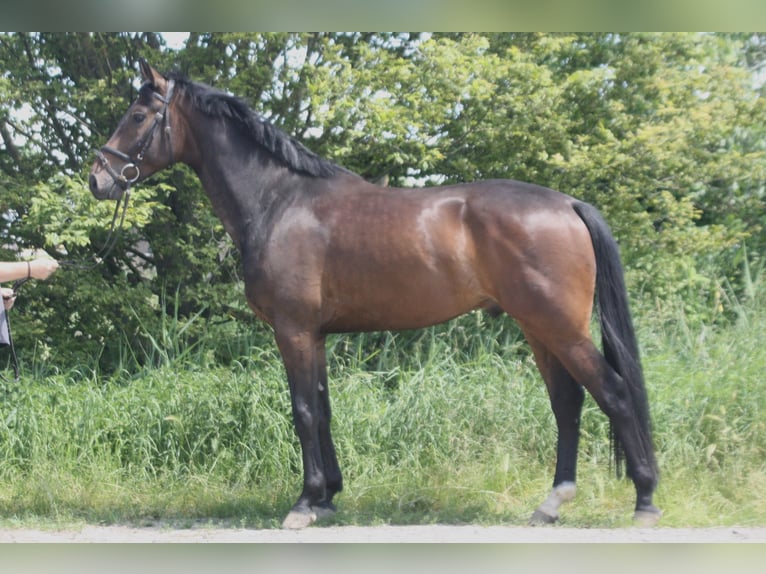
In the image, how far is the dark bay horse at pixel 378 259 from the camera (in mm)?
4719

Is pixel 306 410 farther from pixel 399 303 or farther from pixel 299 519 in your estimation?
pixel 399 303

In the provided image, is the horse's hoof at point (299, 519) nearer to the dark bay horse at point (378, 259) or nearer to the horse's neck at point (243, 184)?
the dark bay horse at point (378, 259)

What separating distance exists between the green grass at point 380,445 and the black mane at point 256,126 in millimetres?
1874

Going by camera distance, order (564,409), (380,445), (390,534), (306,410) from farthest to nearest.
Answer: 1. (380,445)
2. (564,409)
3. (306,410)
4. (390,534)

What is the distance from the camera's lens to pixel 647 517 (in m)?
4.71

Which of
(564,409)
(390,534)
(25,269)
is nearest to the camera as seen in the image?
(390,534)

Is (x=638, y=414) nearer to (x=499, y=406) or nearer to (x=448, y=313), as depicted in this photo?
(x=448, y=313)

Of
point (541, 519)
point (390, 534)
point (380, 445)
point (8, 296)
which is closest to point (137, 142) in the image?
point (8, 296)

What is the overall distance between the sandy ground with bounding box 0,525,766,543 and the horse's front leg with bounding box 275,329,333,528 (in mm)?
Result: 159

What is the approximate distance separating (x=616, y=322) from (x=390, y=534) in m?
1.79

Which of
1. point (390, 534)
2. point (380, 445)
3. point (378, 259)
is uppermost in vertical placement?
point (378, 259)

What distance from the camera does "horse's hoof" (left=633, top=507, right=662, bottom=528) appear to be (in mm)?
4707

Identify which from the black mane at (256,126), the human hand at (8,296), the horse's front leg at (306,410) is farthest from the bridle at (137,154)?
the horse's front leg at (306,410)
